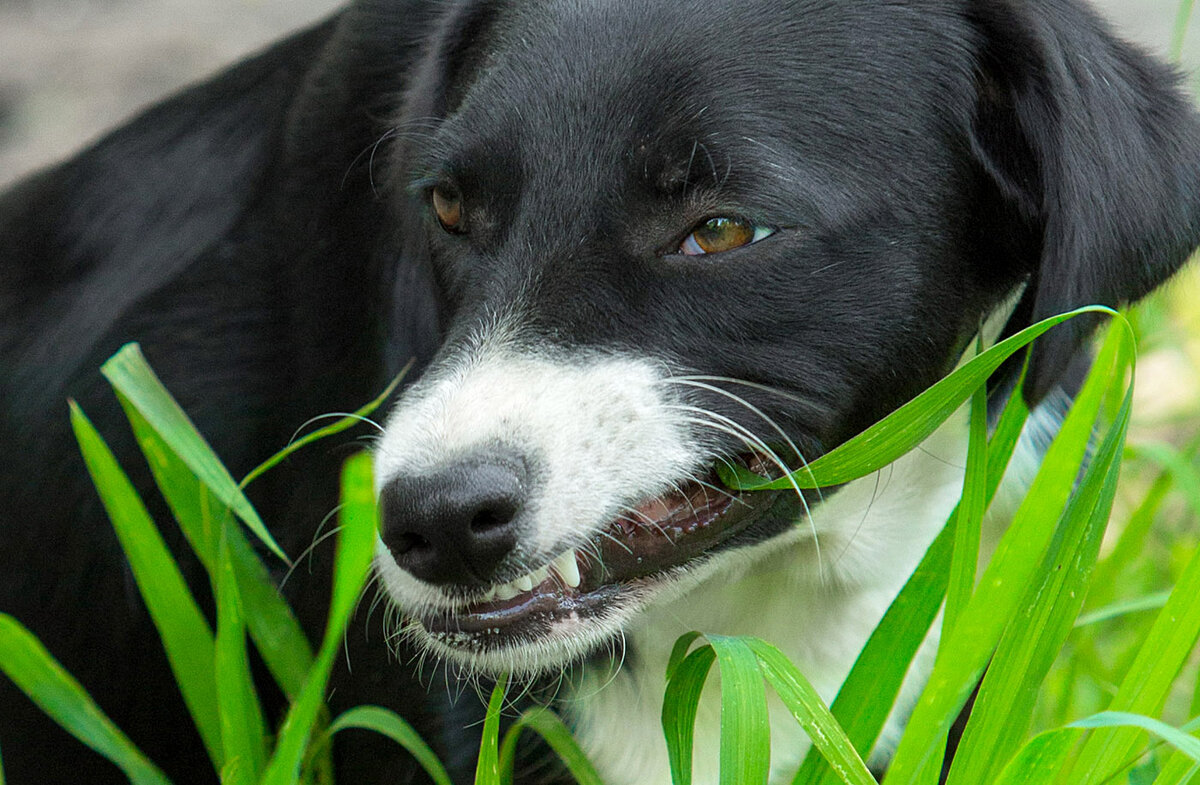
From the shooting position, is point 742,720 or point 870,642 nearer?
point 742,720

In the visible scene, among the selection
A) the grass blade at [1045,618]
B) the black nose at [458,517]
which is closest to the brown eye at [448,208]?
the black nose at [458,517]

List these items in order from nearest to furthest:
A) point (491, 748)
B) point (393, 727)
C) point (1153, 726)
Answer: point (1153, 726) → point (491, 748) → point (393, 727)

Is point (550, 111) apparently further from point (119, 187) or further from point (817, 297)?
point (119, 187)

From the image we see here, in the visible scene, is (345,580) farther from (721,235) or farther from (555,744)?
(721,235)

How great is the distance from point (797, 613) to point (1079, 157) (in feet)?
2.33

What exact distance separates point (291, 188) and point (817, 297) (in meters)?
0.88

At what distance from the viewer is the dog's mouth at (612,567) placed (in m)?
1.62

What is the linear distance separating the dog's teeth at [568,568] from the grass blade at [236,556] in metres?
0.41

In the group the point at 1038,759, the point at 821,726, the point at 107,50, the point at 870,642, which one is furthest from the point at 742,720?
the point at 107,50

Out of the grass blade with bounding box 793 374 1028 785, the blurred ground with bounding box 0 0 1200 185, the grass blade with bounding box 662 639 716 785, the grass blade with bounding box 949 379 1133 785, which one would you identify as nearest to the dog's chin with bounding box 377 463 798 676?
the grass blade with bounding box 662 639 716 785

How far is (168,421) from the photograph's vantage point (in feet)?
5.41

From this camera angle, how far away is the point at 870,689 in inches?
62.1

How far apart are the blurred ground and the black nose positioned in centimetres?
332

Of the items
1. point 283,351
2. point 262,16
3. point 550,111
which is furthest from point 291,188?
point 262,16
